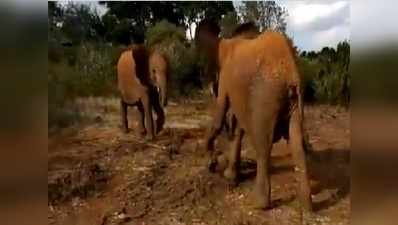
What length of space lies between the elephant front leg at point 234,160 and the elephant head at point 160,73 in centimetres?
64

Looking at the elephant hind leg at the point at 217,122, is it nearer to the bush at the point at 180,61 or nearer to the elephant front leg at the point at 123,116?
the bush at the point at 180,61

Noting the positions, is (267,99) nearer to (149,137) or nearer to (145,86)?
(149,137)

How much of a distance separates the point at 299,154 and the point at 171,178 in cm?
85

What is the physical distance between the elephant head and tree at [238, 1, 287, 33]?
0.68 m

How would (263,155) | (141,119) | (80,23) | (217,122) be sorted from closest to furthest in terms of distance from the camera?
(80,23), (263,155), (217,122), (141,119)

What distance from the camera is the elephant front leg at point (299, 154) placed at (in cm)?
223

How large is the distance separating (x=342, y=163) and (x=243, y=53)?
0.87 m

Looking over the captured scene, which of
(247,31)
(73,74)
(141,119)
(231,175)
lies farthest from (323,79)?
(141,119)

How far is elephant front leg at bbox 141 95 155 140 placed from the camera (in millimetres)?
3676

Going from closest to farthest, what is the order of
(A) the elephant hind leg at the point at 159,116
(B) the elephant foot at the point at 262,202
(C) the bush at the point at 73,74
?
(C) the bush at the point at 73,74, (B) the elephant foot at the point at 262,202, (A) the elephant hind leg at the point at 159,116

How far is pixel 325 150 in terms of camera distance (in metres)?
3.34

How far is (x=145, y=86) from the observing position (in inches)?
149

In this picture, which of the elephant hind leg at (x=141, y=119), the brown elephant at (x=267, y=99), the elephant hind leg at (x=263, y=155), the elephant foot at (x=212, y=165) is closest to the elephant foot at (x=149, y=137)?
the elephant hind leg at (x=141, y=119)

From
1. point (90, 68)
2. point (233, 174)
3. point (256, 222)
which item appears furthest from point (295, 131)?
point (90, 68)
